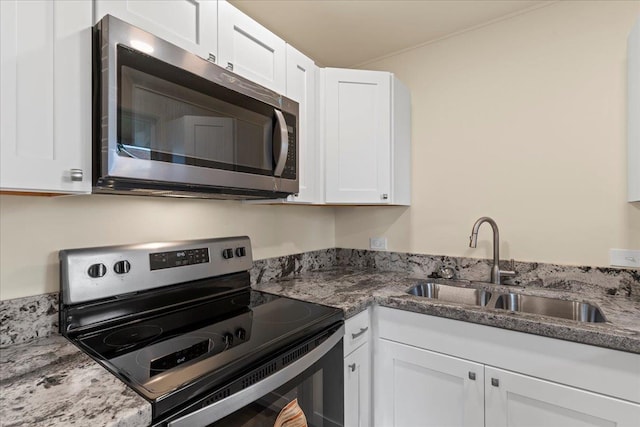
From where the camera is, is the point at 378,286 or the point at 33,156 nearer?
the point at 33,156

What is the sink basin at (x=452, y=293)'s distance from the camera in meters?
1.75

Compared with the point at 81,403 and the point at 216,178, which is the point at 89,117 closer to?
the point at 216,178

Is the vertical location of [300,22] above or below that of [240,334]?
above

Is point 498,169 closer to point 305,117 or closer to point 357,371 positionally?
point 305,117

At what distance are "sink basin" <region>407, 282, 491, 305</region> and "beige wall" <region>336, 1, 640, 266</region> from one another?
0.24m

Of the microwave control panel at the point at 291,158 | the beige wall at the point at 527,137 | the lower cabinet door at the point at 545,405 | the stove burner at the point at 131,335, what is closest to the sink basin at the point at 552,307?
the beige wall at the point at 527,137

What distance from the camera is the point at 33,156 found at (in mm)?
791

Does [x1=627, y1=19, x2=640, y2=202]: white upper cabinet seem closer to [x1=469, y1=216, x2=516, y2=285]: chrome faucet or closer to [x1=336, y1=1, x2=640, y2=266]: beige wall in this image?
[x1=336, y1=1, x2=640, y2=266]: beige wall

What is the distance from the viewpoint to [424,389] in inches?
57.0

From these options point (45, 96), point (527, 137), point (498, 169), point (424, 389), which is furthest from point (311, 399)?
point (527, 137)

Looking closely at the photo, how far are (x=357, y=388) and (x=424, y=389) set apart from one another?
0.30 metres

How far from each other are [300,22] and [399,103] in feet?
2.45

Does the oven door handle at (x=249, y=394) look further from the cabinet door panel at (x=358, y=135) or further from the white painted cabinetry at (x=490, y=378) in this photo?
the cabinet door panel at (x=358, y=135)

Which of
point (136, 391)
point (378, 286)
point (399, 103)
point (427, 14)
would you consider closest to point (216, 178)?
point (136, 391)
